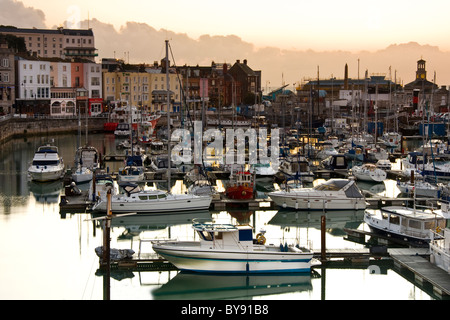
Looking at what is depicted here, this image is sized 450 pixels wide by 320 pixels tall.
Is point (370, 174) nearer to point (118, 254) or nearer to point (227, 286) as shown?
point (227, 286)

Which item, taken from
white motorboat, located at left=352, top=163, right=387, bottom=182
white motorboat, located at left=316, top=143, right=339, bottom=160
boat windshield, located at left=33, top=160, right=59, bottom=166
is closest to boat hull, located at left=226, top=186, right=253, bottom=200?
white motorboat, located at left=352, top=163, right=387, bottom=182

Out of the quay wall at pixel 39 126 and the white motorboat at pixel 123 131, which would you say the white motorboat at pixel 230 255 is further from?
the white motorboat at pixel 123 131

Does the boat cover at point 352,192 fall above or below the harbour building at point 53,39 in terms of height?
below

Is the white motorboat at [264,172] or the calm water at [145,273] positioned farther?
the white motorboat at [264,172]

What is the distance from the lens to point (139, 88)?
98.1m

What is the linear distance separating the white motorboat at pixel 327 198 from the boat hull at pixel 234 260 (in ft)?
31.7

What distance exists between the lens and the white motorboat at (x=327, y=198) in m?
30.8

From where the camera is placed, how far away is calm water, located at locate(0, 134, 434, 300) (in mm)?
20297
